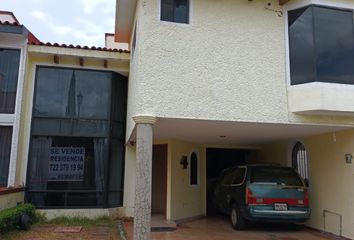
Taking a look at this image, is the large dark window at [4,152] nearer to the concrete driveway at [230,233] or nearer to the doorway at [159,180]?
the doorway at [159,180]

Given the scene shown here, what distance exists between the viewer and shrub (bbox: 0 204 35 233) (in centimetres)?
862

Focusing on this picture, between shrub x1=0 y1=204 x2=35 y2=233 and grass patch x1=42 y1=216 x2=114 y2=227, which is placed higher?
shrub x1=0 y1=204 x2=35 y2=233

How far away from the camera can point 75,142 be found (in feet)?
39.1

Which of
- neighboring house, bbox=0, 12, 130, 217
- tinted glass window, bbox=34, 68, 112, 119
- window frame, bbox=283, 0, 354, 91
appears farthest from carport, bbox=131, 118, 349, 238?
tinted glass window, bbox=34, 68, 112, 119

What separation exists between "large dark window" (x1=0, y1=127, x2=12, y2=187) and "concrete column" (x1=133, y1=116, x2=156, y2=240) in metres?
5.91

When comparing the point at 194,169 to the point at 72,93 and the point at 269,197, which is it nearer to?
the point at 269,197

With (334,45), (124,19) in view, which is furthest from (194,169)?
(334,45)

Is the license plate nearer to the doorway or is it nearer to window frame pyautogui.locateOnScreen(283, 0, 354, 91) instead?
window frame pyautogui.locateOnScreen(283, 0, 354, 91)

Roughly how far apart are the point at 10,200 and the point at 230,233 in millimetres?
6503

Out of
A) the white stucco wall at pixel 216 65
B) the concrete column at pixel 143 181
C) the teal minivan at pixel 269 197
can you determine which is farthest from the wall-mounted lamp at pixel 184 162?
the concrete column at pixel 143 181

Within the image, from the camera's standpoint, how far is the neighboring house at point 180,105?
7.76 meters

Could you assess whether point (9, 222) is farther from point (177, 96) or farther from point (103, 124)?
point (177, 96)

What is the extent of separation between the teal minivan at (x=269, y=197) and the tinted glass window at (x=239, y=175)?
0.05m

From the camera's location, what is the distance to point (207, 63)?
25.9 ft
